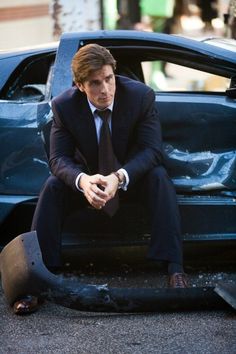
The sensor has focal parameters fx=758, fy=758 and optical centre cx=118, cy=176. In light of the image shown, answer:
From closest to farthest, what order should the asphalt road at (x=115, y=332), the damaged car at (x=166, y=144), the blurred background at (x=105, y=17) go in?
the asphalt road at (x=115, y=332), the damaged car at (x=166, y=144), the blurred background at (x=105, y=17)

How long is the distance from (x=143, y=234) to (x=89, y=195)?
0.62 meters

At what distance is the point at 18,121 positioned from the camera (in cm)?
430

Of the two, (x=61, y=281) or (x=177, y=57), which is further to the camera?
(x=177, y=57)

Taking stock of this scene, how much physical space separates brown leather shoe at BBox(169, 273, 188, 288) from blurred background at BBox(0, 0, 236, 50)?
8.93 feet

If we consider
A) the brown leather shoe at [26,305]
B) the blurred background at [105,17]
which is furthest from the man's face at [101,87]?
the blurred background at [105,17]

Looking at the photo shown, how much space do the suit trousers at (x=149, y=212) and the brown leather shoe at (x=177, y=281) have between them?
72 millimetres

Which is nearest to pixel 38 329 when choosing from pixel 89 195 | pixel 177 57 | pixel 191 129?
pixel 89 195

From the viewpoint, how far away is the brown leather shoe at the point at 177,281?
391cm

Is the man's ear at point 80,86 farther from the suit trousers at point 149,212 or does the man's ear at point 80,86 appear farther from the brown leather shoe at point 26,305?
the brown leather shoe at point 26,305

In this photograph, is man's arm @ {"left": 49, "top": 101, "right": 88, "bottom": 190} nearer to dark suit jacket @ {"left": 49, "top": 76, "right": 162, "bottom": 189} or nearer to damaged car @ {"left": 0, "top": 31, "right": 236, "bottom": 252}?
dark suit jacket @ {"left": 49, "top": 76, "right": 162, "bottom": 189}

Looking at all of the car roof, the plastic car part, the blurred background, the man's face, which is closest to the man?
the man's face

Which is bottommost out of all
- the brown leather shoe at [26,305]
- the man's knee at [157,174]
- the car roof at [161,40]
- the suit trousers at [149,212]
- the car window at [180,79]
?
the car window at [180,79]

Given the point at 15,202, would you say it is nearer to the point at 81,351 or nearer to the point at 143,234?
the point at 143,234

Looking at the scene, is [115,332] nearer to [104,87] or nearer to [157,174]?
[157,174]
